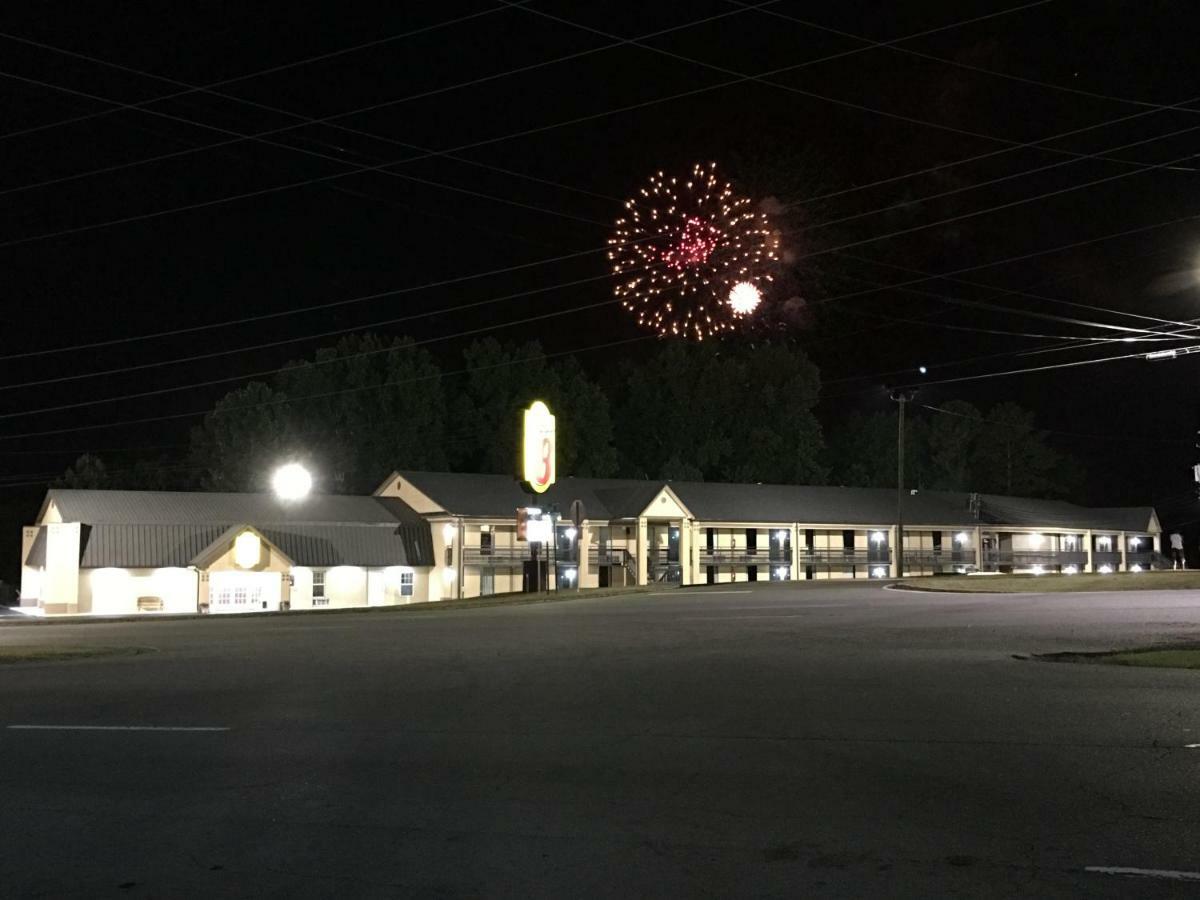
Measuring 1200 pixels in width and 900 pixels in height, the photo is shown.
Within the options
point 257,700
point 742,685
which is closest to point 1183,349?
point 742,685

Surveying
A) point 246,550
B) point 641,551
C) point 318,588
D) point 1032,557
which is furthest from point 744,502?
point 246,550

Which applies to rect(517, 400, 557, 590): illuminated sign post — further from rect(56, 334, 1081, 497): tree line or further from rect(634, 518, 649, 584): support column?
rect(56, 334, 1081, 497): tree line

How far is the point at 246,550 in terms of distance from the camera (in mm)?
60469

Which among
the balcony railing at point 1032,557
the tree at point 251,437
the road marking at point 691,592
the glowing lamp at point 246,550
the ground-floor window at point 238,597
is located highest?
the tree at point 251,437

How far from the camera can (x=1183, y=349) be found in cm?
2750

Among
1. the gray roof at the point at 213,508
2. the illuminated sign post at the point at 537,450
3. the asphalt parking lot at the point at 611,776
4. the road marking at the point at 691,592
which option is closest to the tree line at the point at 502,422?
the gray roof at the point at 213,508

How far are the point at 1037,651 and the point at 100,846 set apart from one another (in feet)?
46.8

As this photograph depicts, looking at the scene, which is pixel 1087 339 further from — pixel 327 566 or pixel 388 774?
pixel 327 566

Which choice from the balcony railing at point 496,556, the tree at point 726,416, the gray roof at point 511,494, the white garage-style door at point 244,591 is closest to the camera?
the white garage-style door at point 244,591

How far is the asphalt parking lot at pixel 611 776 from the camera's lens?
676 centimetres

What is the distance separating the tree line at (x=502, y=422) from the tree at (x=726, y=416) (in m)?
0.11

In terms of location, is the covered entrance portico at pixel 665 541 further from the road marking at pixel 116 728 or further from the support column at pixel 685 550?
the road marking at pixel 116 728

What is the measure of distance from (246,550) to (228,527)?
254cm

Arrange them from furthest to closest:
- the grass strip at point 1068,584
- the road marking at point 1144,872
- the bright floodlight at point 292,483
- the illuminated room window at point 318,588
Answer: the bright floodlight at point 292,483 → the illuminated room window at point 318,588 → the grass strip at point 1068,584 → the road marking at point 1144,872
